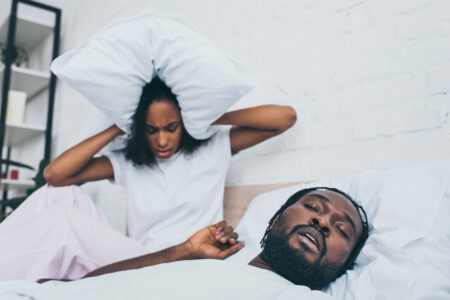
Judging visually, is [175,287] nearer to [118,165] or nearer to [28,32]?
[118,165]

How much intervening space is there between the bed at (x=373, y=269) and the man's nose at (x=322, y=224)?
0.08 meters

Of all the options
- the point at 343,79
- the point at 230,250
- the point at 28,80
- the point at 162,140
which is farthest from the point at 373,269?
the point at 28,80

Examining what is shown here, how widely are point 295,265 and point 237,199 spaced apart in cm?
62

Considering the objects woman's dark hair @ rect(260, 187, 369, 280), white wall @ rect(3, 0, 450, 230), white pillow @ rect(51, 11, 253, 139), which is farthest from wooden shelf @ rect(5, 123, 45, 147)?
woman's dark hair @ rect(260, 187, 369, 280)

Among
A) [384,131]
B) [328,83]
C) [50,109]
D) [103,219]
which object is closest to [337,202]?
[384,131]

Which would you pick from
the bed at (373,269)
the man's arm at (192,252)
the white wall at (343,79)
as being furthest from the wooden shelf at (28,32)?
the bed at (373,269)

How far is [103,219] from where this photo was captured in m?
1.33

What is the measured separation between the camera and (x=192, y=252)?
0.94m

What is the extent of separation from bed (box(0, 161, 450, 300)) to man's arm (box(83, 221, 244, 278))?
0.17 feet

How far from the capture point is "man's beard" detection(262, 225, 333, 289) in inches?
30.6

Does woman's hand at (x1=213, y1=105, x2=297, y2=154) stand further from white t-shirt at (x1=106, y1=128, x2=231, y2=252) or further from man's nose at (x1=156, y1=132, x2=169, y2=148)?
man's nose at (x1=156, y1=132, x2=169, y2=148)

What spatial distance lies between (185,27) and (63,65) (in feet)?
1.20

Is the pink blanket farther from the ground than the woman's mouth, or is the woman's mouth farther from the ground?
the woman's mouth

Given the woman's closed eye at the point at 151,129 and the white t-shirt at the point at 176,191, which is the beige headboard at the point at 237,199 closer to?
the white t-shirt at the point at 176,191
